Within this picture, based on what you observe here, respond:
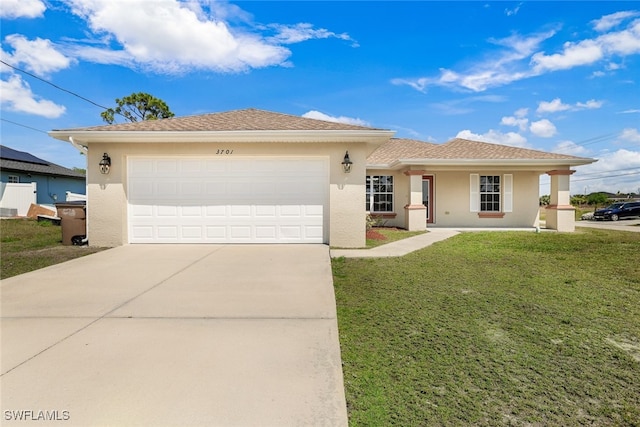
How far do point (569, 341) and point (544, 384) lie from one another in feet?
3.36

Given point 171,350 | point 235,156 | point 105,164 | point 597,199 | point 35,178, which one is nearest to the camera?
point 171,350

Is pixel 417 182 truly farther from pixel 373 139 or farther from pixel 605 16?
pixel 605 16

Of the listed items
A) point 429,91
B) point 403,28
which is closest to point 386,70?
point 403,28

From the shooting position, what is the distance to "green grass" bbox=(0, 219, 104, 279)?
21.1 ft

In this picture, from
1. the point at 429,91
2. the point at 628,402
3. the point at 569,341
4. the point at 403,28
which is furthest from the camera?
the point at 429,91

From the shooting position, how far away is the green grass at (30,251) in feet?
21.1

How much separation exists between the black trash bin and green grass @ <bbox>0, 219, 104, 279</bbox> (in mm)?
325

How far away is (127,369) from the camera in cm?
262

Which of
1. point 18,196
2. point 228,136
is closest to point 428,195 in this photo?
point 228,136

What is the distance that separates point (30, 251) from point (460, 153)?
14.9 meters

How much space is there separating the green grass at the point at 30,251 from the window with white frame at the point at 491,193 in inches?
545

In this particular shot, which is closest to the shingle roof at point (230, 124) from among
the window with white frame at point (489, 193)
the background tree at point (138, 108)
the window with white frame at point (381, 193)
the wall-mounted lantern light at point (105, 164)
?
the wall-mounted lantern light at point (105, 164)

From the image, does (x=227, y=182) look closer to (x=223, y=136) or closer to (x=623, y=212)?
(x=223, y=136)

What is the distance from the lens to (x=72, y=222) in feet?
29.1
